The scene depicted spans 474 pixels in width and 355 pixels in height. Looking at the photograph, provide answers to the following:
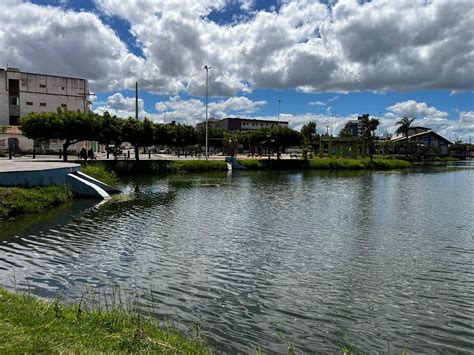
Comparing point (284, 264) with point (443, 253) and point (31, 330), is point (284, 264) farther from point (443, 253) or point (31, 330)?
point (31, 330)

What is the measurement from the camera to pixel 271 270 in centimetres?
1273

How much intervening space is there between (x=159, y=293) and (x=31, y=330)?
14.5ft

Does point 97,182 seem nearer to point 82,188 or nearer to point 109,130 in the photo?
point 82,188

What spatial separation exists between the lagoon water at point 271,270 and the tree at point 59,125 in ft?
88.4

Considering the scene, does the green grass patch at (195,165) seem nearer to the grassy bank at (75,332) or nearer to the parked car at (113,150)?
the parked car at (113,150)

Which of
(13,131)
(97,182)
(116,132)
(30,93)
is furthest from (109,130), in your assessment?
(30,93)

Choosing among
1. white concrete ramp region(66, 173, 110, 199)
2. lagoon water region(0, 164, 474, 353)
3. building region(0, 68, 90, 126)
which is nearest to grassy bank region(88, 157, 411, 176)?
white concrete ramp region(66, 173, 110, 199)

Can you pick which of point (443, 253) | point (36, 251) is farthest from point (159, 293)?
point (443, 253)

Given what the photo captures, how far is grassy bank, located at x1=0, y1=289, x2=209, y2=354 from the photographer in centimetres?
589

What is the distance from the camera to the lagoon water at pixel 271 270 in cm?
868

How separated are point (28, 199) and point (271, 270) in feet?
52.7

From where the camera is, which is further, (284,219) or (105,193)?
(105,193)

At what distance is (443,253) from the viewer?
14938 mm

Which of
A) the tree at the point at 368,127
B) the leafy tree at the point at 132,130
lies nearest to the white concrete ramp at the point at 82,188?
the leafy tree at the point at 132,130
